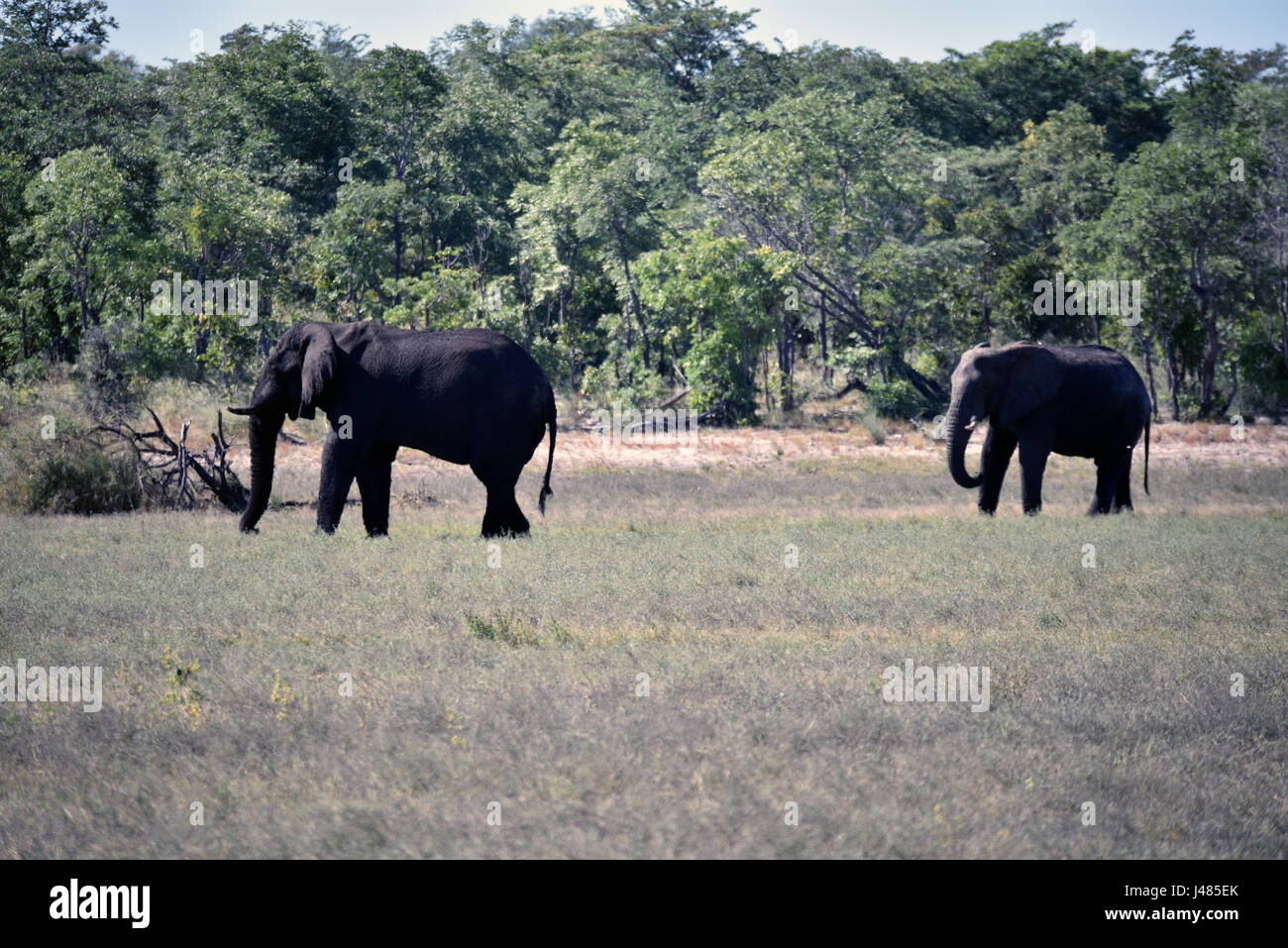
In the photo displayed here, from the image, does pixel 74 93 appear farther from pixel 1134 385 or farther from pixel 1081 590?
pixel 1081 590

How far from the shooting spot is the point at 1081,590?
1302cm

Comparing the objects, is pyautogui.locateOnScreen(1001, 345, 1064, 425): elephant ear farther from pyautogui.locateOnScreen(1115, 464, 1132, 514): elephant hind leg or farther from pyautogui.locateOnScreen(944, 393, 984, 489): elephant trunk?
pyautogui.locateOnScreen(1115, 464, 1132, 514): elephant hind leg

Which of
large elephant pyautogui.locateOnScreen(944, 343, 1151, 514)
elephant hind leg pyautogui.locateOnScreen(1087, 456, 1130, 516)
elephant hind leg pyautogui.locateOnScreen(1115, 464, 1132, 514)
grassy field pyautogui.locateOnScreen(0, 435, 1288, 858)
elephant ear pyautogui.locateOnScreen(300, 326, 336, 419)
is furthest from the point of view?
elephant hind leg pyautogui.locateOnScreen(1115, 464, 1132, 514)

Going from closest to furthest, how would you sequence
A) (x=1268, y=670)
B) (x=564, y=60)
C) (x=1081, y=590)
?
1. (x=1268, y=670)
2. (x=1081, y=590)
3. (x=564, y=60)

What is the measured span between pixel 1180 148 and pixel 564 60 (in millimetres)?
28842

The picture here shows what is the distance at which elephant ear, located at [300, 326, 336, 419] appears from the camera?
1566 cm

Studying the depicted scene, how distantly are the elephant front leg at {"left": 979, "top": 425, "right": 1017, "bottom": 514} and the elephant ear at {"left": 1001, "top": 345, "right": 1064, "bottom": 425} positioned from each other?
19.6 inches

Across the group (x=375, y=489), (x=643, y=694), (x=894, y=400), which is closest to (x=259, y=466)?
(x=375, y=489)

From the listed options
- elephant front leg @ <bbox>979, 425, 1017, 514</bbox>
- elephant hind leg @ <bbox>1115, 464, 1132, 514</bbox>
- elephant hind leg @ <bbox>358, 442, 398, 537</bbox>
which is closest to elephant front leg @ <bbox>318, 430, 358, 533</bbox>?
elephant hind leg @ <bbox>358, 442, 398, 537</bbox>

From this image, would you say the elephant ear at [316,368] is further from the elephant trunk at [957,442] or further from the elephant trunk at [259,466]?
the elephant trunk at [957,442]

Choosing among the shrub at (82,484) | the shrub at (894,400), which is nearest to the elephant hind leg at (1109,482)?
the shrub at (894,400)
